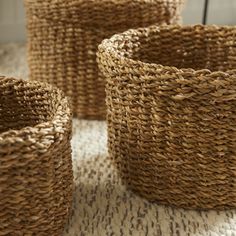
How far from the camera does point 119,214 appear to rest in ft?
2.80

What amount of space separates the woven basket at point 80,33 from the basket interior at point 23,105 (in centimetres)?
27

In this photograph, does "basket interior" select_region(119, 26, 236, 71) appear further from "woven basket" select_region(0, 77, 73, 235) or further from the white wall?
the white wall

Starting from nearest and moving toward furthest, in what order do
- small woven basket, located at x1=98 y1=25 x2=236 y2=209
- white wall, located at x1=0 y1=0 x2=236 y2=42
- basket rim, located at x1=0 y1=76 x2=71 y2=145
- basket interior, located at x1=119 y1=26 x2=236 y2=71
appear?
basket rim, located at x1=0 y1=76 x2=71 y2=145, small woven basket, located at x1=98 y1=25 x2=236 y2=209, basket interior, located at x1=119 y1=26 x2=236 y2=71, white wall, located at x1=0 y1=0 x2=236 y2=42

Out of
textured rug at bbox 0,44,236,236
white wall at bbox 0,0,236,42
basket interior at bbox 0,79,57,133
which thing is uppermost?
basket interior at bbox 0,79,57,133

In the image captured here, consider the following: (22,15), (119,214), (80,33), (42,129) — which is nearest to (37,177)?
(42,129)

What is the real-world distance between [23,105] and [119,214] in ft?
0.84

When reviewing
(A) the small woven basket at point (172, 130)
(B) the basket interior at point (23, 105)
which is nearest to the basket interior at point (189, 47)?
(A) the small woven basket at point (172, 130)

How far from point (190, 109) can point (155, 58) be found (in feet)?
1.14

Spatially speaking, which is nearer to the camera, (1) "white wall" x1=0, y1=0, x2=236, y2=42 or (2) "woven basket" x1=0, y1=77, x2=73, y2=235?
(2) "woven basket" x1=0, y1=77, x2=73, y2=235

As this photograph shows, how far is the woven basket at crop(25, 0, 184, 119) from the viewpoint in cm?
112

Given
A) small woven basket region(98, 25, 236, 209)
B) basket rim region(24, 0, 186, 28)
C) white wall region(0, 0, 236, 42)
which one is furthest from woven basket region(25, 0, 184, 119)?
white wall region(0, 0, 236, 42)

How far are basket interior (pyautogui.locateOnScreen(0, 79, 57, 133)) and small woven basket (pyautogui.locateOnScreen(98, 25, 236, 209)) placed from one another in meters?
0.11

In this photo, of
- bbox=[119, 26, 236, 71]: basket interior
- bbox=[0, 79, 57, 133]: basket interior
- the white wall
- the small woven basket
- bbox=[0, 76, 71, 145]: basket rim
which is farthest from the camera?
the white wall

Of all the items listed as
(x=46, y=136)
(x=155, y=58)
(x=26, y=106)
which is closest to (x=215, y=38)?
(x=155, y=58)
